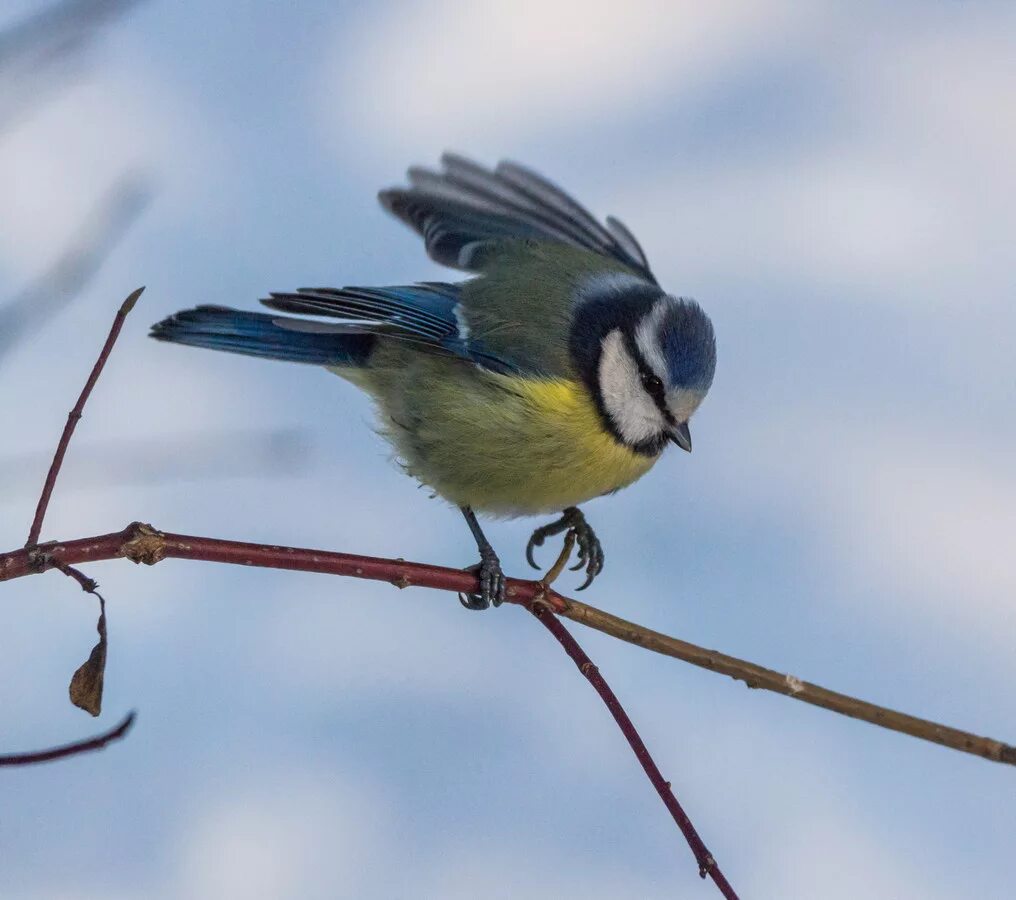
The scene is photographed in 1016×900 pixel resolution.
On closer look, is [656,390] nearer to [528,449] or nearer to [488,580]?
[528,449]

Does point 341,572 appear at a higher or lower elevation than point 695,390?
lower

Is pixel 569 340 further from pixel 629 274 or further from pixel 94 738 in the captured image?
pixel 94 738

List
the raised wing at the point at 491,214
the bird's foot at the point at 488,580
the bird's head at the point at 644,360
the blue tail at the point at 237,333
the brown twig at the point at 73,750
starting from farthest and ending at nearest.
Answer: the raised wing at the point at 491,214 → the blue tail at the point at 237,333 → the bird's head at the point at 644,360 → the bird's foot at the point at 488,580 → the brown twig at the point at 73,750

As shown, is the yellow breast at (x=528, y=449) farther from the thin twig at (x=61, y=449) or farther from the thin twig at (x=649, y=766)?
the thin twig at (x=61, y=449)

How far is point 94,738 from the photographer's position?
51cm

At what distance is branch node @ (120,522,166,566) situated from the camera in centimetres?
63

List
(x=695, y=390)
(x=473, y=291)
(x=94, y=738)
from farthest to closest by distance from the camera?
(x=473, y=291), (x=695, y=390), (x=94, y=738)

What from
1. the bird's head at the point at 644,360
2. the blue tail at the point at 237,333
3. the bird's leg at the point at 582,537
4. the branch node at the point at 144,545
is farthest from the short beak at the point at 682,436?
the branch node at the point at 144,545

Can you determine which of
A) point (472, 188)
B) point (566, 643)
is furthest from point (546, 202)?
point (566, 643)

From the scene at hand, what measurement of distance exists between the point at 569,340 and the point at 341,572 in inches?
18.0

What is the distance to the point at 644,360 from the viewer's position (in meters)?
1.02

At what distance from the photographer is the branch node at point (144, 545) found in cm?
63

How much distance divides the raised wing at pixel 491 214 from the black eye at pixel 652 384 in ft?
1.01

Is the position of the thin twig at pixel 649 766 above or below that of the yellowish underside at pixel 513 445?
below
